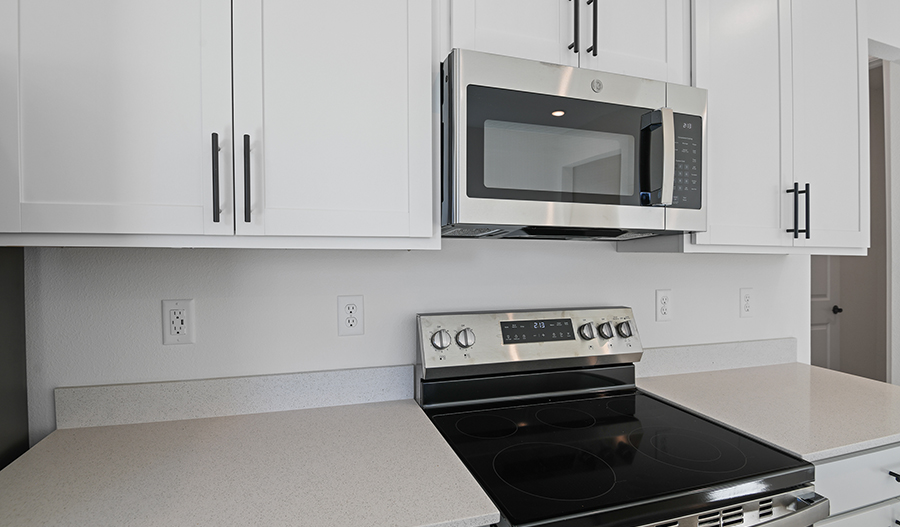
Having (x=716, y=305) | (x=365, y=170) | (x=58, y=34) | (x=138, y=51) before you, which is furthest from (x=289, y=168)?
(x=716, y=305)

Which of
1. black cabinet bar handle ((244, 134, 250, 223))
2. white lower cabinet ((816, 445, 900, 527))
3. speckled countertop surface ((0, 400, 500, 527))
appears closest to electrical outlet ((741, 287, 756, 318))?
white lower cabinet ((816, 445, 900, 527))

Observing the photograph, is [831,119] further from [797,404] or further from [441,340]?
[441,340]

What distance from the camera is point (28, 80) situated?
0.84 meters

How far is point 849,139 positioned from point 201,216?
6.19 feet

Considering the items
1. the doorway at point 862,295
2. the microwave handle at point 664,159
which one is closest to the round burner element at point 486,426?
the microwave handle at point 664,159

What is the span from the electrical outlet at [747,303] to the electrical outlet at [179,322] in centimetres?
182

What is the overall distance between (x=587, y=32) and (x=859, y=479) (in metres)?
1.23

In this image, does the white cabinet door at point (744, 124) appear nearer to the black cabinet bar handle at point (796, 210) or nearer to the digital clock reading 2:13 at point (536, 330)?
the black cabinet bar handle at point (796, 210)

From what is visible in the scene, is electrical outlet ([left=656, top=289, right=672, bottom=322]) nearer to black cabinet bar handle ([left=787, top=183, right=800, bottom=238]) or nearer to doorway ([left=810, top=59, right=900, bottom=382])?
black cabinet bar handle ([left=787, top=183, right=800, bottom=238])

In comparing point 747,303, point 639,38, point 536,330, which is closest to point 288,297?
point 536,330

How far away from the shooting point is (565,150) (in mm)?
1100

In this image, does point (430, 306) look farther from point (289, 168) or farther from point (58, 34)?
point (58, 34)

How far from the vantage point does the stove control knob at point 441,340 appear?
1257mm

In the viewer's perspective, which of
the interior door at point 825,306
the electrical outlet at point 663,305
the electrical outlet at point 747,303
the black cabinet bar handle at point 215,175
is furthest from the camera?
the interior door at point 825,306
